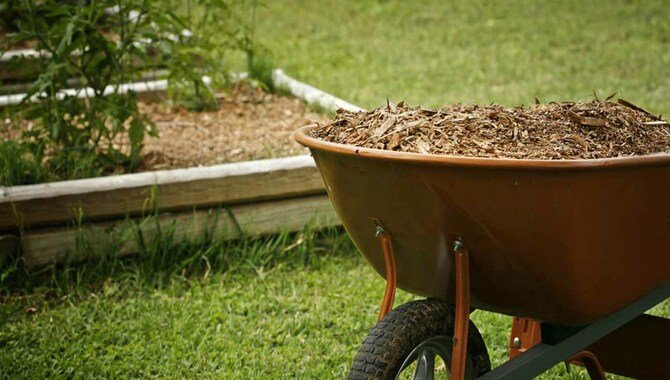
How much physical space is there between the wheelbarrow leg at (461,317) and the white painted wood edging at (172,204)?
5.87ft

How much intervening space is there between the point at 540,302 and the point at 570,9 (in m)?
8.50

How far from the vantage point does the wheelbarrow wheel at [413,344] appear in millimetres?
1898

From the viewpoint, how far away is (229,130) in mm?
4754

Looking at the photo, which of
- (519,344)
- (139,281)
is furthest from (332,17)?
(519,344)

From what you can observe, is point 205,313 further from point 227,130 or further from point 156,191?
point 227,130

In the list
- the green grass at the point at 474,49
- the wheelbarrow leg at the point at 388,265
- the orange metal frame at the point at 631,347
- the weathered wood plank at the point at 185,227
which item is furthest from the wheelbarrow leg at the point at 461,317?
the green grass at the point at 474,49

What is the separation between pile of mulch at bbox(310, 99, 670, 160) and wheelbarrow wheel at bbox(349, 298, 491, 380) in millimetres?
374

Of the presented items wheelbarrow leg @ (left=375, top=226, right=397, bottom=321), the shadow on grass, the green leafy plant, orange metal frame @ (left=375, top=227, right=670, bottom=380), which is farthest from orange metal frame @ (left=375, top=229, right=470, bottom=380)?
the green leafy plant

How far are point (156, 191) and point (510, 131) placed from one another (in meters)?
1.81

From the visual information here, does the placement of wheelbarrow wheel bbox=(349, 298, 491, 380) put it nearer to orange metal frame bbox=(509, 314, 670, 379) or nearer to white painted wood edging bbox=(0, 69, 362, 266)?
orange metal frame bbox=(509, 314, 670, 379)

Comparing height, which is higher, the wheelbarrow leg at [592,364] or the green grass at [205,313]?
the wheelbarrow leg at [592,364]

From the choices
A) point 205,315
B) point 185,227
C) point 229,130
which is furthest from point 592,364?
point 229,130

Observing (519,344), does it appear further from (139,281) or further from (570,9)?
(570,9)

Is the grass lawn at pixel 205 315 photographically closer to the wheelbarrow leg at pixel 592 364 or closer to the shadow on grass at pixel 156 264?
the shadow on grass at pixel 156 264
